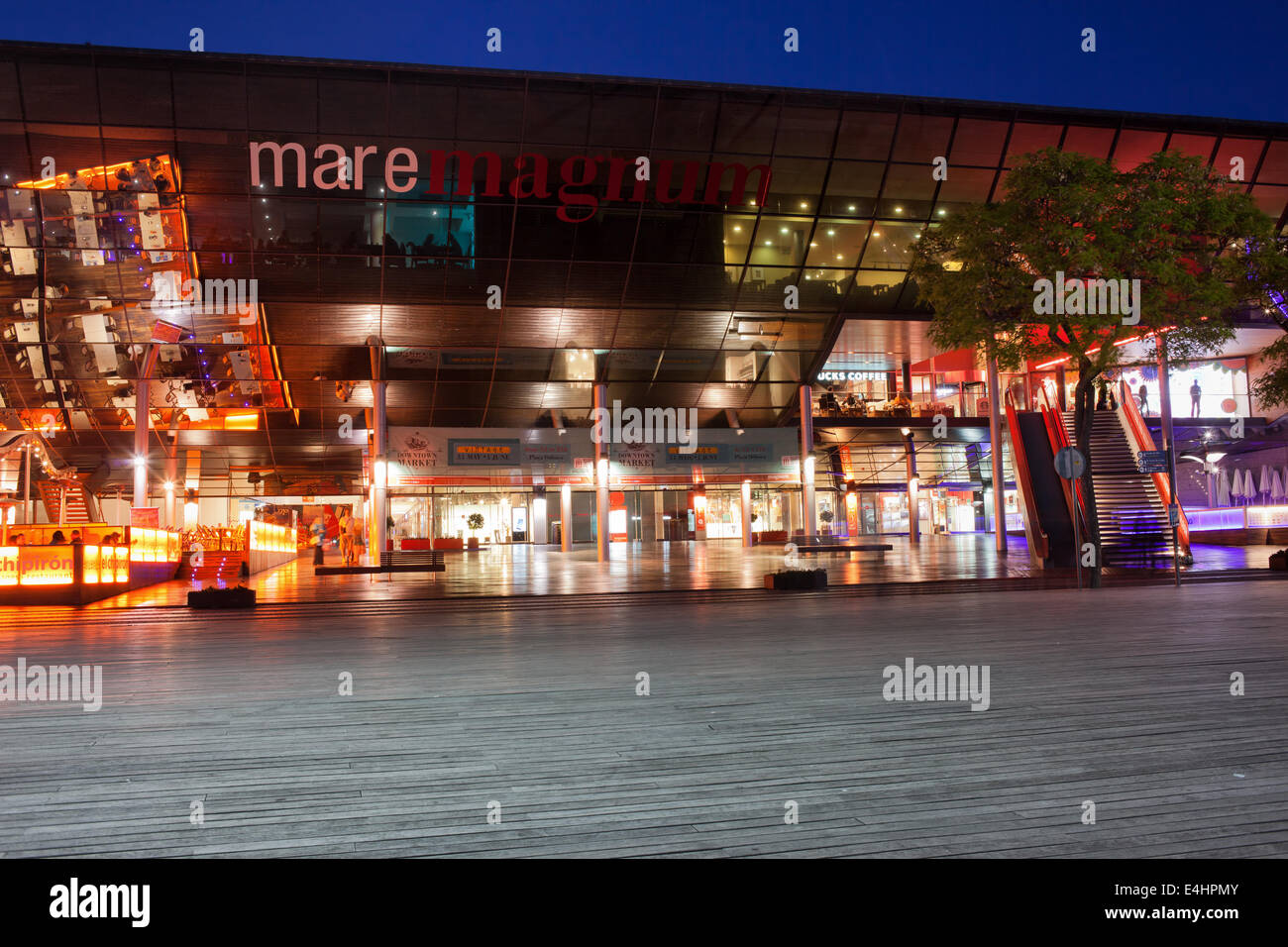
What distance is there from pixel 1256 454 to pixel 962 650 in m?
37.1

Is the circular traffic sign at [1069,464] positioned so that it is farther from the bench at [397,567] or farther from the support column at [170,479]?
the support column at [170,479]

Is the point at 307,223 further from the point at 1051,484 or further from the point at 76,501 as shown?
the point at 1051,484

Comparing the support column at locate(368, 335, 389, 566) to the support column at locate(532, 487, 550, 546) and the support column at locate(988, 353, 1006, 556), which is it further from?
the support column at locate(988, 353, 1006, 556)

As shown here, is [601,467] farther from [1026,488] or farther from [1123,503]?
[1123,503]

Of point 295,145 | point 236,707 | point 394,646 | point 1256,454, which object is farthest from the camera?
point 1256,454

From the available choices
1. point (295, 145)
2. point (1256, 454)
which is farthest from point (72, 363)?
point (1256, 454)

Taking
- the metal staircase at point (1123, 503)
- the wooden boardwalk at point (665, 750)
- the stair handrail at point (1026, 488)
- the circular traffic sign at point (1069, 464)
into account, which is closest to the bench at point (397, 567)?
the wooden boardwalk at point (665, 750)

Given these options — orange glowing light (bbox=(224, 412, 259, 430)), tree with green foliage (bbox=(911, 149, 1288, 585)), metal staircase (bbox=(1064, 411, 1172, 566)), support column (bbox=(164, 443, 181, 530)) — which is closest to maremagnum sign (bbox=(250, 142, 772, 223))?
orange glowing light (bbox=(224, 412, 259, 430))

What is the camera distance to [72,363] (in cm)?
2981

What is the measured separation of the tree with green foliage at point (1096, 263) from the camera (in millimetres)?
17812

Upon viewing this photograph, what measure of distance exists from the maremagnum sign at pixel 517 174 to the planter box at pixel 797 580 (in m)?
15.9

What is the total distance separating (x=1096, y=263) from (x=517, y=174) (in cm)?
1688

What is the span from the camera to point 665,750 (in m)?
5.25

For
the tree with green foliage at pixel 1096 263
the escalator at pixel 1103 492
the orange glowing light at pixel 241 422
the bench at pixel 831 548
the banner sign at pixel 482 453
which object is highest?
the tree with green foliage at pixel 1096 263
